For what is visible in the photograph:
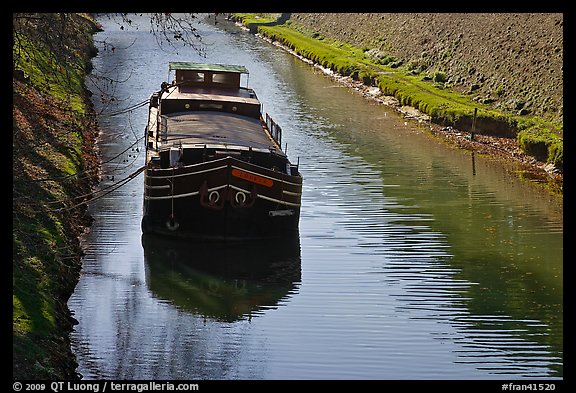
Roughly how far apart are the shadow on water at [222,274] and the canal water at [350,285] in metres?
0.05

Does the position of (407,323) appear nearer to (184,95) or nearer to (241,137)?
(241,137)

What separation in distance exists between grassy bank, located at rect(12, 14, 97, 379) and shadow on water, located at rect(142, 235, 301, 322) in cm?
209

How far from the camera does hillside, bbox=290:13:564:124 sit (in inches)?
1754

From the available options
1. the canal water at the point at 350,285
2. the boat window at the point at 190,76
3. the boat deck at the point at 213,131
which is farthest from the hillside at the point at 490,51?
the boat deck at the point at 213,131

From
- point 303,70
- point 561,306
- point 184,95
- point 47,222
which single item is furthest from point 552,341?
point 303,70

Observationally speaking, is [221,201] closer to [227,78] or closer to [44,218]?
[44,218]

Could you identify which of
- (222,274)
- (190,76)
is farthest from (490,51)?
(222,274)

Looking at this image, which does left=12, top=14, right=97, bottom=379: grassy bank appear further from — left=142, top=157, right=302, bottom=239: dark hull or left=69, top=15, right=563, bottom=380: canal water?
left=142, top=157, right=302, bottom=239: dark hull

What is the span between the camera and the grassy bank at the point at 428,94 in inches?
1496

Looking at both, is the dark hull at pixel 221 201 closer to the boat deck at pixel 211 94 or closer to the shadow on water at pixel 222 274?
the shadow on water at pixel 222 274

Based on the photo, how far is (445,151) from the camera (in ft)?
130

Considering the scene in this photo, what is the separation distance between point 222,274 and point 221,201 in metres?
2.06
